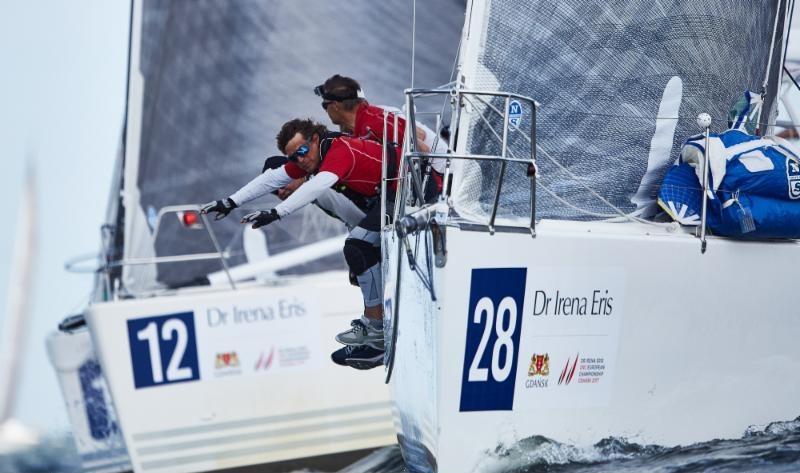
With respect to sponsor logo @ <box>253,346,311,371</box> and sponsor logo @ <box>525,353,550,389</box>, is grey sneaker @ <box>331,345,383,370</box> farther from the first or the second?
sponsor logo @ <box>253,346,311,371</box>

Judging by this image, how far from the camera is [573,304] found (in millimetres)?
3994

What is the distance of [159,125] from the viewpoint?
7.30 metres

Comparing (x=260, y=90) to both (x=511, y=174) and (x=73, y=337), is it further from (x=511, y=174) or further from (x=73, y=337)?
(x=511, y=174)

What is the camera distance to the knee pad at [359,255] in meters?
4.38

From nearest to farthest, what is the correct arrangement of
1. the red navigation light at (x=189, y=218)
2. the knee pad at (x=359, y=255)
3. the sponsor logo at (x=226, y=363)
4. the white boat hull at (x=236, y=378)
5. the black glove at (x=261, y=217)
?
the black glove at (x=261, y=217)
the knee pad at (x=359, y=255)
the red navigation light at (x=189, y=218)
the white boat hull at (x=236, y=378)
the sponsor logo at (x=226, y=363)

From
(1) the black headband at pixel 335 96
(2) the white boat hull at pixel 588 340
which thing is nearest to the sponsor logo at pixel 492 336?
(2) the white boat hull at pixel 588 340

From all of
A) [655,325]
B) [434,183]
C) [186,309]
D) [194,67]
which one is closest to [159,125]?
[194,67]

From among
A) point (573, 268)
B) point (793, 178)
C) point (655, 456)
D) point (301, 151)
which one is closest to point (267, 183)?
point (301, 151)

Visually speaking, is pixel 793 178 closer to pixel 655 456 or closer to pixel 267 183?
pixel 655 456

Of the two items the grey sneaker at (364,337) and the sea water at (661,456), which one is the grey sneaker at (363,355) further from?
the sea water at (661,456)

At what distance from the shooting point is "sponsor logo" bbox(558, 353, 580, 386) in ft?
13.1

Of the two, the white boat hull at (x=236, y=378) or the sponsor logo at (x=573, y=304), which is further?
the white boat hull at (x=236, y=378)

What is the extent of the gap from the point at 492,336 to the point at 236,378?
132 inches

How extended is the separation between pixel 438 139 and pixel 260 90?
3405mm
